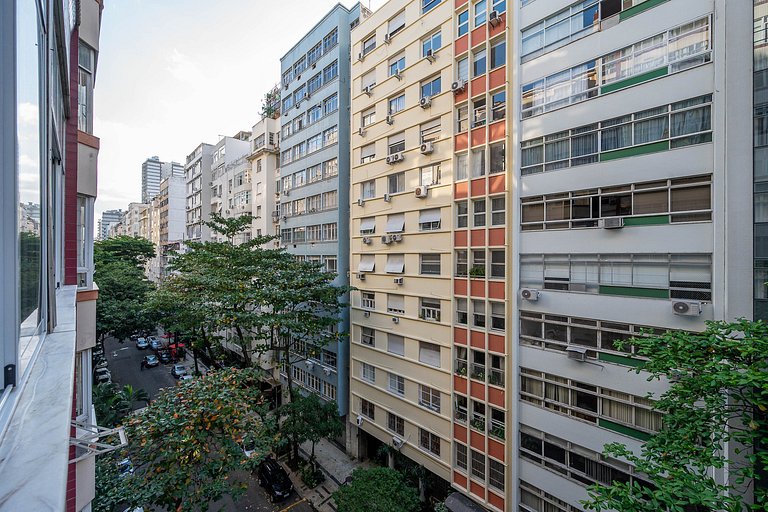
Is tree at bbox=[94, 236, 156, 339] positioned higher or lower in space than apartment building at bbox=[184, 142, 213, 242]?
lower

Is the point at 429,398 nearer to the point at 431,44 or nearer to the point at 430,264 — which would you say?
the point at 430,264

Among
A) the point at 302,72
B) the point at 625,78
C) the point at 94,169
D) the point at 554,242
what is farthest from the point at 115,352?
the point at 625,78

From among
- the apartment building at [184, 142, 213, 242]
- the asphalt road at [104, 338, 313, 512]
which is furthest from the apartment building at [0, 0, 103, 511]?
the apartment building at [184, 142, 213, 242]

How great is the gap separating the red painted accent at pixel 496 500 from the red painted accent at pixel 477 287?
687 cm

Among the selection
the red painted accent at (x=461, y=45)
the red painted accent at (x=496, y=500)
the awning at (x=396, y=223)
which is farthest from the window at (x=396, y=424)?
the red painted accent at (x=461, y=45)

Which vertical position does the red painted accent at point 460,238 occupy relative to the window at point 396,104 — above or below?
below

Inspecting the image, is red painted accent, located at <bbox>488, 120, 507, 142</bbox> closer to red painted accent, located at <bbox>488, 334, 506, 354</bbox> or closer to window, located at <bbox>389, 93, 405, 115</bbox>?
window, located at <bbox>389, 93, 405, 115</bbox>

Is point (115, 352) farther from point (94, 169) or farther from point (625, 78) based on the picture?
point (625, 78)

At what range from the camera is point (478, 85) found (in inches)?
499

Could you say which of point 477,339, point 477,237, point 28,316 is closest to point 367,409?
point 477,339

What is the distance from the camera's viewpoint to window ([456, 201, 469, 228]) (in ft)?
43.7

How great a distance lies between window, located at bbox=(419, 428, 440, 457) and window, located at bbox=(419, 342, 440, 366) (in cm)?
280

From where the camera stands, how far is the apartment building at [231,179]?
2923cm

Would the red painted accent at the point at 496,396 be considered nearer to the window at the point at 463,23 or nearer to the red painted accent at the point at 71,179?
the red painted accent at the point at 71,179
